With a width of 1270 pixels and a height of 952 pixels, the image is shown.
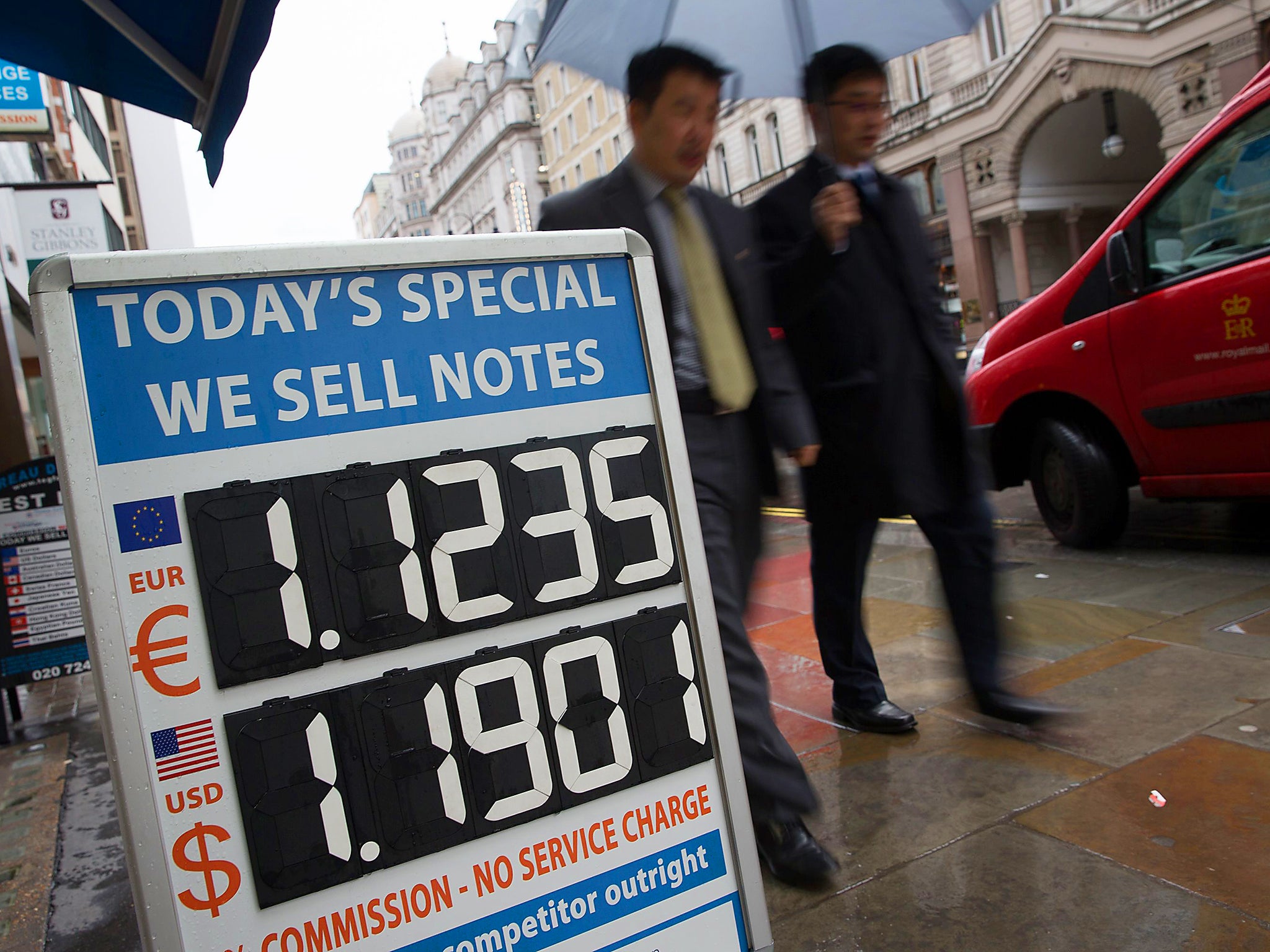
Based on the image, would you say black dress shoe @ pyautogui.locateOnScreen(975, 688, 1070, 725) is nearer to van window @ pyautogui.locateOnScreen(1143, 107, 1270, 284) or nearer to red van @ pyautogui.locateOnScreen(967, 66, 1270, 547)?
red van @ pyautogui.locateOnScreen(967, 66, 1270, 547)

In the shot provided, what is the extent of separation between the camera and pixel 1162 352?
4.75 metres

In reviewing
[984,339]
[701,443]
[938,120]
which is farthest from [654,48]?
[938,120]

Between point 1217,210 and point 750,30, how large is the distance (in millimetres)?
2841

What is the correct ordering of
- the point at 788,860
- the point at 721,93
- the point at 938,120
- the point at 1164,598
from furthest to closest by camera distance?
1. the point at 938,120
2. the point at 1164,598
3. the point at 721,93
4. the point at 788,860

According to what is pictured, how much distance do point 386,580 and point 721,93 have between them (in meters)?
1.88

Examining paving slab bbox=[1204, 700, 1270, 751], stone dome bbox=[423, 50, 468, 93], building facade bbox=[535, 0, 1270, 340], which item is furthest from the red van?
stone dome bbox=[423, 50, 468, 93]

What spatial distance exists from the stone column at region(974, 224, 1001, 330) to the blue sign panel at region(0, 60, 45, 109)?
83.4 ft

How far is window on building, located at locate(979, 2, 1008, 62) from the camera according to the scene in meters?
27.3

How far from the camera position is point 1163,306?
184 inches

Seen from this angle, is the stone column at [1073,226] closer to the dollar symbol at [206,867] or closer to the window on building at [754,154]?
the window on building at [754,154]

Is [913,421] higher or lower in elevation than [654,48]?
lower

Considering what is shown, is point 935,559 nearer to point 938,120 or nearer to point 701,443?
point 701,443

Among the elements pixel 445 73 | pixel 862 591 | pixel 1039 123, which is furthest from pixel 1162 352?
pixel 445 73

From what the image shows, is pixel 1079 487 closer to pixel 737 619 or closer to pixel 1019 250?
pixel 737 619
